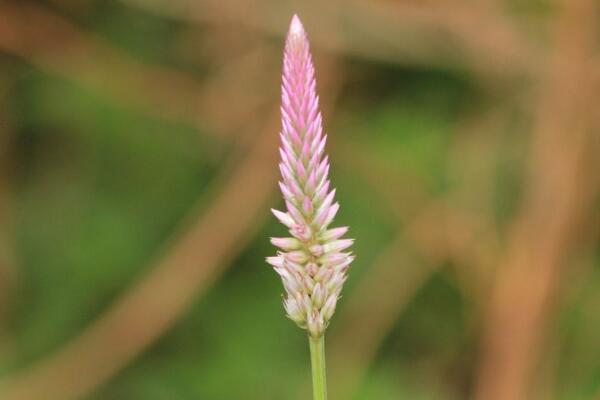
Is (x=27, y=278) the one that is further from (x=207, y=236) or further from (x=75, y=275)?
(x=207, y=236)

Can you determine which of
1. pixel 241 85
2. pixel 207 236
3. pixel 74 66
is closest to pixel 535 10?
pixel 241 85

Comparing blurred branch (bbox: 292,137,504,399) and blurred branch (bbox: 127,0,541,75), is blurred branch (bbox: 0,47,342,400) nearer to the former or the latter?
blurred branch (bbox: 292,137,504,399)

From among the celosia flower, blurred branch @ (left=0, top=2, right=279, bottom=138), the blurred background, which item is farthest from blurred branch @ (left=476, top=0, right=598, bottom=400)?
the celosia flower

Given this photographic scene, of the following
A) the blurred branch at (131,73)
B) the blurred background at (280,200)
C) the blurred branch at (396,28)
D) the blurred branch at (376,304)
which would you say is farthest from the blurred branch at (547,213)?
the blurred branch at (131,73)

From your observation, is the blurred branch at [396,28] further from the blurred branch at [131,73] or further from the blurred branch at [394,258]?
the blurred branch at [394,258]

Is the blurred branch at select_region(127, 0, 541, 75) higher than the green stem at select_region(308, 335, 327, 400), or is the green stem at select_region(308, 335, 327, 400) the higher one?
the blurred branch at select_region(127, 0, 541, 75)

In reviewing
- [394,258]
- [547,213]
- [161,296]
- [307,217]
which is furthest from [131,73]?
[307,217]

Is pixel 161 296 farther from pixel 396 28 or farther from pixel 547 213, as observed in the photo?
pixel 547 213
